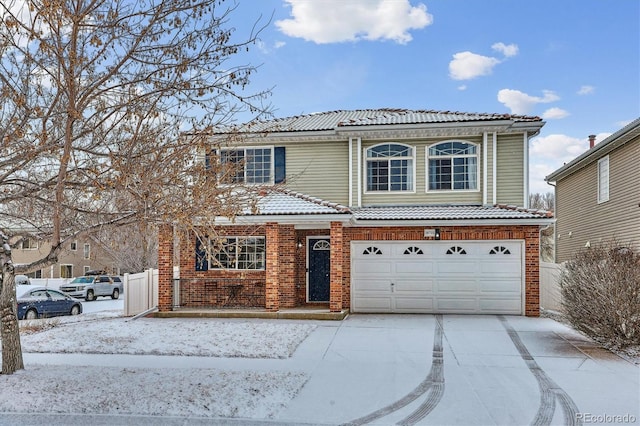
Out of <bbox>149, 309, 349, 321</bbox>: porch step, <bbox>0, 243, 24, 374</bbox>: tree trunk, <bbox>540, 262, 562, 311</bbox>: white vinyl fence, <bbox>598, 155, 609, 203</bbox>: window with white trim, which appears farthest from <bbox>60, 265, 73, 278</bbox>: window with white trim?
<bbox>598, 155, 609, 203</bbox>: window with white trim

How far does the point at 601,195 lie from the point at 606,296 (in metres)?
9.69

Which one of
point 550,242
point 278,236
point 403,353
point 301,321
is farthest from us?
point 550,242

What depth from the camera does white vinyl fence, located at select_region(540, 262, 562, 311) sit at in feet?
47.9

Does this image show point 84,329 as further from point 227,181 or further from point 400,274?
point 400,274

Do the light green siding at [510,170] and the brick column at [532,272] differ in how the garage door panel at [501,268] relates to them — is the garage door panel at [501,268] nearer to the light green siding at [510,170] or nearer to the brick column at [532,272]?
the brick column at [532,272]

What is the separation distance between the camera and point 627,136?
1527 centimetres

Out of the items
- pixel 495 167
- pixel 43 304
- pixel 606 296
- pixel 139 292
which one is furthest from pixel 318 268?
pixel 43 304

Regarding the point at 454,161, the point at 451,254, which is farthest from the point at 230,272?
the point at 454,161

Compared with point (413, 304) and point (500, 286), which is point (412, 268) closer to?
point (413, 304)

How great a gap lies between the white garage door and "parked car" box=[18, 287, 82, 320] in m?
11.1

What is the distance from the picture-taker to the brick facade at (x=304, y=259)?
45.0 feet

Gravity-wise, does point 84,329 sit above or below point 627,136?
below

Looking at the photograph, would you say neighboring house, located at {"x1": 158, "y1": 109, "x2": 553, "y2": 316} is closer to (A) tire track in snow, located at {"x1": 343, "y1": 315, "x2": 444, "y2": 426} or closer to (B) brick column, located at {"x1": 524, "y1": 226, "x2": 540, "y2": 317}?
(B) brick column, located at {"x1": 524, "y1": 226, "x2": 540, "y2": 317}

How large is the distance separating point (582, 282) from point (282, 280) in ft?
26.6
